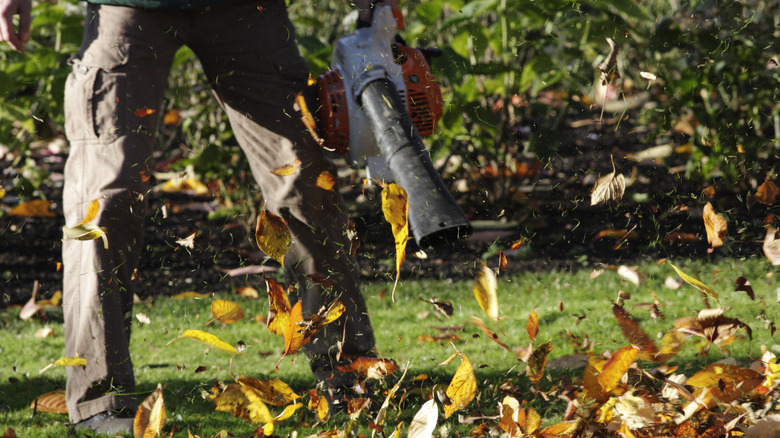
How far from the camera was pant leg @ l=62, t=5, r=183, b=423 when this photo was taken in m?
1.83

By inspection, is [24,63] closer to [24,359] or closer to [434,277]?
[24,359]

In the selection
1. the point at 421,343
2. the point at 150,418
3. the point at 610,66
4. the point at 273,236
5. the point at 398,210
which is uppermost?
the point at 610,66

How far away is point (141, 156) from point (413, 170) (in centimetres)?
65

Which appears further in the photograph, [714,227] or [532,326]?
[714,227]

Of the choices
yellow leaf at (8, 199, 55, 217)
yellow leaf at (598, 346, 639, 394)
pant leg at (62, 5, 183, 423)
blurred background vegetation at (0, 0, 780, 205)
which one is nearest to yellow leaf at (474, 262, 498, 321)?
yellow leaf at (598, 346, 639, 394)

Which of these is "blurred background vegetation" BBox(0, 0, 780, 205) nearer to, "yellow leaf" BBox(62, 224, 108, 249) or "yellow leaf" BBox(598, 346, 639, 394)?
"yellow leaf" BBox(62, 224, 108, 249)

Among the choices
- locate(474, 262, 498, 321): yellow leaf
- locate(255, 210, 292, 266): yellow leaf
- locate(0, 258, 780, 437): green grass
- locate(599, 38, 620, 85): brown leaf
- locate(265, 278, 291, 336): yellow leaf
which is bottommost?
locate(0, 258, 780, 437): green grass

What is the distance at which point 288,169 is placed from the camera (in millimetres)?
2020

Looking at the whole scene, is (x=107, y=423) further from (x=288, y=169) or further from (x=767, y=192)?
(x=767, y=192)

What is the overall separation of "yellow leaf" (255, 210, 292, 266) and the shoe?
51 centimetres

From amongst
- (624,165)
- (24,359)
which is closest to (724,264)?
(624,165)

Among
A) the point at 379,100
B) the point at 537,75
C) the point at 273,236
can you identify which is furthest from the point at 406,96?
the point at 537,75

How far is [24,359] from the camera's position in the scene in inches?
104

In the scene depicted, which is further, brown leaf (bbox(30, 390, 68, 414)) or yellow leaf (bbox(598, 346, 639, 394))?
brown leaf (bbox(30, 390, 68, 414))
